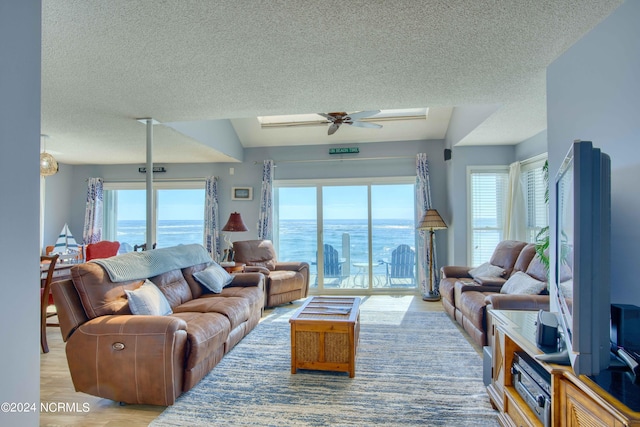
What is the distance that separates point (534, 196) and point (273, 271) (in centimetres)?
379

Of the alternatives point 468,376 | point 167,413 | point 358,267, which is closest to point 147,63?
point 167,413

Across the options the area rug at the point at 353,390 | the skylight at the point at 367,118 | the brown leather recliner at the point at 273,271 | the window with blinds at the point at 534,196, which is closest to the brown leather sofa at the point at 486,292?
the area rug at the point at 353,390

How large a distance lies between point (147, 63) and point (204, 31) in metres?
0.67

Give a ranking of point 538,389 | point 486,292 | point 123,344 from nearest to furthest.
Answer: point 538,389
point 123,344
point 486,292

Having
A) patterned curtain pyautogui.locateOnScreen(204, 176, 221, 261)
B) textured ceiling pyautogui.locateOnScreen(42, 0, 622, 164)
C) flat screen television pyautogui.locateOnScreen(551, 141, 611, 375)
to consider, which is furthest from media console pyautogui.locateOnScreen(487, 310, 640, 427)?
patterned curtain pyautogui.locateOnScreen(204, 176, 221, 261)

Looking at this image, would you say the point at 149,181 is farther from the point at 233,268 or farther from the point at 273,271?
the point at 273,271

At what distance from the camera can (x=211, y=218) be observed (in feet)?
19.5

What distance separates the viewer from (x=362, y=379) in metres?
2.61

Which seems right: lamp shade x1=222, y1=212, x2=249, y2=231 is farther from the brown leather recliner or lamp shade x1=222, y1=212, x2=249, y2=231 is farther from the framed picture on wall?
the framed picture on wall

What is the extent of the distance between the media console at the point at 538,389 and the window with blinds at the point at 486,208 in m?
3.04

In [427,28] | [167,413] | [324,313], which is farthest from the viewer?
[324,313]

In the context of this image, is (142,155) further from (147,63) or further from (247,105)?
(147,63)

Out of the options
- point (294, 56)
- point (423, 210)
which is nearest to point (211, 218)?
point (423, 210)

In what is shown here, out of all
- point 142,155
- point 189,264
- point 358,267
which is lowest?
point 358,267
